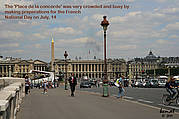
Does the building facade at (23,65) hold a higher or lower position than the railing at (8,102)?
lower

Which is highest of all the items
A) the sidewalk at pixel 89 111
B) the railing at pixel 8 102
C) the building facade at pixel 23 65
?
the railing at pixel 8 102

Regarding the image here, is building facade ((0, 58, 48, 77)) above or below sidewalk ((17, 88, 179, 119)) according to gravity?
below

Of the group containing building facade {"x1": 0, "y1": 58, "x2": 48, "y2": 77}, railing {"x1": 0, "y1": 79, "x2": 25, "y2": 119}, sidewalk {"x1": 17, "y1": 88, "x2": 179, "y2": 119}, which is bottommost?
building facade {"x1": 0, "y1": 58, "x2": 48, "y2": 77}

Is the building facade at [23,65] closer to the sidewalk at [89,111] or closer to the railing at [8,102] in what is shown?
the sidewalk at [89,111]

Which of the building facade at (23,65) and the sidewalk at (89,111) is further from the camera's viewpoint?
the building facade at (23,65)

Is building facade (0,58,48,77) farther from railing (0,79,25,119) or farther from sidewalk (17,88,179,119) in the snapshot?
railing (0,79,25,119)

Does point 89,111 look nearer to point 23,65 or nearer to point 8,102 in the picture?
point 8,102

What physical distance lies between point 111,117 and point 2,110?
7.42 m

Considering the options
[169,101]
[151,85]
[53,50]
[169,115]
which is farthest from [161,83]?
[53,50]

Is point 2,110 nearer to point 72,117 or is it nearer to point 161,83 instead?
point 72,117

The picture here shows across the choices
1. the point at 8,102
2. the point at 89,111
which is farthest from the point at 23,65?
the point at 8,102

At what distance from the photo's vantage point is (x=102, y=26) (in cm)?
2327

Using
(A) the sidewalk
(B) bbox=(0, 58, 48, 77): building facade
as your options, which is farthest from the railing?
(B) bbox=(0, 58, 48, 77): building facade

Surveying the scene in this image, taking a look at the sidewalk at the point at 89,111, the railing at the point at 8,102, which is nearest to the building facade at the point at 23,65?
the sidewalk at the point at 89,111
